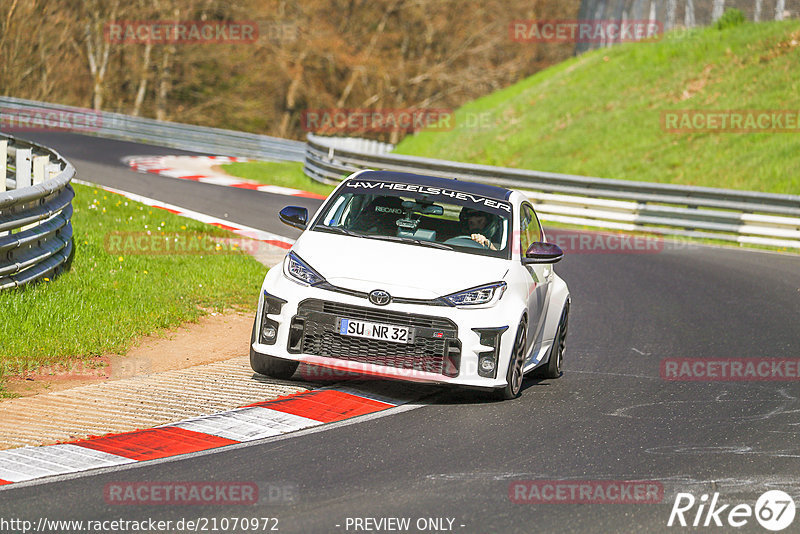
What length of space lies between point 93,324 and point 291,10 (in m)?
49.9

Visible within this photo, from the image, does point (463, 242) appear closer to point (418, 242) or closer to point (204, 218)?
point (418, 242)

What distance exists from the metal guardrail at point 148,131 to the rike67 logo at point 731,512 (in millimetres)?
32960

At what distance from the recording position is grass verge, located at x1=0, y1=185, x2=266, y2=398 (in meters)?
8.95

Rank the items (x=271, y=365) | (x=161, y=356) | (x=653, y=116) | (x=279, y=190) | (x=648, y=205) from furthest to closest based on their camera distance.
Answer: (x=653, y=116), (x=279, y=190), (x=648, y=205), (x=161, y=356), (x=271, y=365)

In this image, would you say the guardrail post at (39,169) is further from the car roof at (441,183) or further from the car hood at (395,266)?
the car hood at (395,266)

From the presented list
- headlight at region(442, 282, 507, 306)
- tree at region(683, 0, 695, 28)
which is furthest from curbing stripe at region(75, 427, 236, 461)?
tree at region(683, 0, 695, 28)

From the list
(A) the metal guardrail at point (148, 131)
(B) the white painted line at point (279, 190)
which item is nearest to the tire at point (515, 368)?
(B) the white painted line at point (279, 190)

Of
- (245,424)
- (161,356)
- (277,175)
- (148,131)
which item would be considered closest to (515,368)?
(245,424)

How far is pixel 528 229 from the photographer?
9.54 m

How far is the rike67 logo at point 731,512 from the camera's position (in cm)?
564

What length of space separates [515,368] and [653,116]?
80.6ft

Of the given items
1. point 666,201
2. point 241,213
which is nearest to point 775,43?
point 666,201

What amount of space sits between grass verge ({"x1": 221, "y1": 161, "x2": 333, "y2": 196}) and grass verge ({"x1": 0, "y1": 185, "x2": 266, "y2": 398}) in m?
10.2

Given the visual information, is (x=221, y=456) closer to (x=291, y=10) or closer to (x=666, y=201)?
(x=666, y=201)
